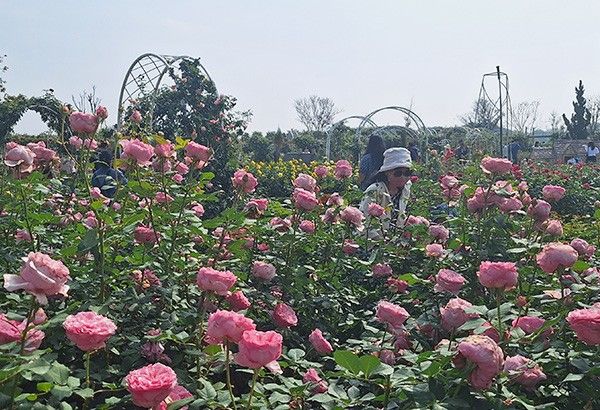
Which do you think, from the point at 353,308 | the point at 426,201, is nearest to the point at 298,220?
the point at 353,308

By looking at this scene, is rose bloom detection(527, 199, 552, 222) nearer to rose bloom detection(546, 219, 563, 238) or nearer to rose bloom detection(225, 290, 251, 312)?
rose bloom detection(546, 219, 563, 238)

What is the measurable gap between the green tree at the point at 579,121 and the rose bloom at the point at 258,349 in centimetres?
4043

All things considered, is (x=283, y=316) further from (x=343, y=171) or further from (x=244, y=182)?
(x=343, y=171)

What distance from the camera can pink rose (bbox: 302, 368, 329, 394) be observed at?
4.61 ft

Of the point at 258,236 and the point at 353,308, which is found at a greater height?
the point at 258,236

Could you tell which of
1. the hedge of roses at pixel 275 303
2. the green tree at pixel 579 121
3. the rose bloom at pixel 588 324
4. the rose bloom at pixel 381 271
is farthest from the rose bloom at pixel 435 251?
the green tree at pixel 579 121

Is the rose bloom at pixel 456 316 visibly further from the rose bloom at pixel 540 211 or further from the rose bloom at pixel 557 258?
the rose bloom at pixel 540 211

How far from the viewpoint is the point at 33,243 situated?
219 cm

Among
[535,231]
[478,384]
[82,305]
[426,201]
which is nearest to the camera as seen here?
[478,384]

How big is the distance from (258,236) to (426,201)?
1.91m

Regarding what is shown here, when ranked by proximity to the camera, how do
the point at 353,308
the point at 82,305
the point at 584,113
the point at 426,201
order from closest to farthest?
the point at 82,305 → the point at 353,308 → the point at 426,201 → the point at 584,113

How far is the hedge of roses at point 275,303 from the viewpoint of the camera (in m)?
1.19

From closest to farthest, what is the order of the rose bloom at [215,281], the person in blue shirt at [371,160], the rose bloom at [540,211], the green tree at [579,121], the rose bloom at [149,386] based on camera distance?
the rose bloom at [149,386], the rose bloom at [215,281], the rose bloom at [540,211], the person in blue shirt at [371,160], the green tree at [579,121]

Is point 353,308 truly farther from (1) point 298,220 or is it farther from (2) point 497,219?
(2) point 497,219
